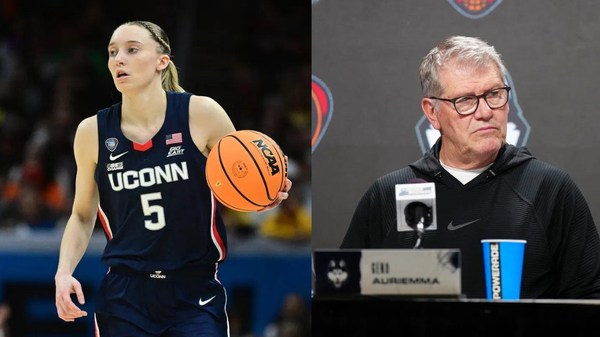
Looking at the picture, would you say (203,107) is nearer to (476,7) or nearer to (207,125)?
(207,125)

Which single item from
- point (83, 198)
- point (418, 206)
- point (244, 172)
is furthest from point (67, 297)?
point (418, 206)

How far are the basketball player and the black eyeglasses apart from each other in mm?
925

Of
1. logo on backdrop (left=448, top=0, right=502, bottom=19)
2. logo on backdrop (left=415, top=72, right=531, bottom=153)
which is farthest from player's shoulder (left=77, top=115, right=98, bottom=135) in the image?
logo on backdrop (left=448, top=0, right=502, bottom=19)

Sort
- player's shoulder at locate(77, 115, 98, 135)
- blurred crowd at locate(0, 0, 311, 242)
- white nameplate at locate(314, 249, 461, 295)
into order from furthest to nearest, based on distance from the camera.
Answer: blurred crowd at locate(0, 0, 311, 242) < player's shoulder at locate(77, 115, 98, 135) < white nameplate at locate(314, 249, 461, 295)

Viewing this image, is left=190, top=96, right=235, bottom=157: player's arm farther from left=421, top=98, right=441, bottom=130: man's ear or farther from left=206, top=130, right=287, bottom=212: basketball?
left=421, top=98, right=441, bottom=130: man's ear

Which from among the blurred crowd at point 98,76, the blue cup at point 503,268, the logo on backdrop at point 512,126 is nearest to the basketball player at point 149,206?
the logo on backdrop at point 512,126

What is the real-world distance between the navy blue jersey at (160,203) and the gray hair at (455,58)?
1.16 meters

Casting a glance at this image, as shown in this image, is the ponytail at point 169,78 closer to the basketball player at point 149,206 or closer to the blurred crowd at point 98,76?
the basketball player at point 149,206

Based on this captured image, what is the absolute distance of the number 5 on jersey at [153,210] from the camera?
3453 mm

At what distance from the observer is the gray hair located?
10.9ft

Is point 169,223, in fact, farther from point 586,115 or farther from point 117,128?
point 586,115

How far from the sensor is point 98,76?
30.7ft

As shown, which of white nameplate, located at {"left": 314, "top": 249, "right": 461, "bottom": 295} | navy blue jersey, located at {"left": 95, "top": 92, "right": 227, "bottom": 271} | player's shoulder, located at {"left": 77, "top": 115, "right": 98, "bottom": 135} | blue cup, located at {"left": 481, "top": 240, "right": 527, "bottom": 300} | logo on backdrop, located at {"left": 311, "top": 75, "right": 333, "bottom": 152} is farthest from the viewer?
player's shoulder, located at {"left": 77, "top": 115, "right": 98, "bottom": 135}

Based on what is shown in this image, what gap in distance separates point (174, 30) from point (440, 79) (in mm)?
6507
